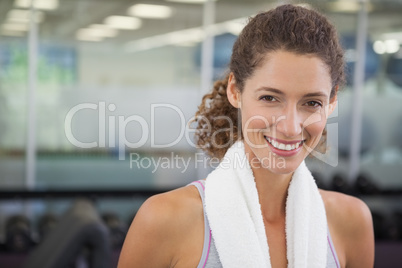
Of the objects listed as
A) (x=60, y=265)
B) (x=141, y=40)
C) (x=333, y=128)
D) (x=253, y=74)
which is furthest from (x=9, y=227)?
(x=253, y=74)

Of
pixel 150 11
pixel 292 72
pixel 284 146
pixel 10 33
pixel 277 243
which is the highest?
pixel 150 11

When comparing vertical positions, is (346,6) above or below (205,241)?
above

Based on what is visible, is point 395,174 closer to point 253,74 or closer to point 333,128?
point 333,128

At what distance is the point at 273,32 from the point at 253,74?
0.28ft

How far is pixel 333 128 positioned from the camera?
16.5 ft

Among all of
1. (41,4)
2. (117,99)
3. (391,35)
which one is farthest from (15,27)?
(391,35)

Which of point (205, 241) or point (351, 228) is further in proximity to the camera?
point (351, 228)

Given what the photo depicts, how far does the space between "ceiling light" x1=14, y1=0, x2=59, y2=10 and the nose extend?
373 cm

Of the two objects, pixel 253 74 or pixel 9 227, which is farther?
pixel 9 227

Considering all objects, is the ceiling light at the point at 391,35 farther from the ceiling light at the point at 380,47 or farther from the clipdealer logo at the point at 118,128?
the clipdealer logo at the point at 118,128

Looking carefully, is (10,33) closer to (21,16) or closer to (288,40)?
(21,16)

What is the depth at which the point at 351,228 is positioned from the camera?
1166 millimetres

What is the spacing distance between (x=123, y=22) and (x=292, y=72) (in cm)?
374

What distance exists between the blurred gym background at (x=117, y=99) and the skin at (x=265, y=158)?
2933 millimetres
